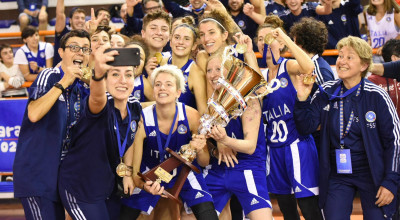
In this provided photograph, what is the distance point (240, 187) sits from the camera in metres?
4.19

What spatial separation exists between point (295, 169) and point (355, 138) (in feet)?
1.84

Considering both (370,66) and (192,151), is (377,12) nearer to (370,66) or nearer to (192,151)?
(370,66)

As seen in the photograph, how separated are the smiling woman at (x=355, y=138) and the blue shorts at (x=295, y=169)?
138 mm

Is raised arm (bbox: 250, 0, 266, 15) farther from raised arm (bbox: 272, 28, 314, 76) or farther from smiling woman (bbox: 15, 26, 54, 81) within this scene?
smiling woman (bbox: 15, 26, 54, 81)

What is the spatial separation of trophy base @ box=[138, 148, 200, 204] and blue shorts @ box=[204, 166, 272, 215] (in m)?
0.35

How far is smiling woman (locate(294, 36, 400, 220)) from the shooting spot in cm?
413

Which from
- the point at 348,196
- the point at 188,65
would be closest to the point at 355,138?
the point at 348,196

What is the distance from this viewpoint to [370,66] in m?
4.40

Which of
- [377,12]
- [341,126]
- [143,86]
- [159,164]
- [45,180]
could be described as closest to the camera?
[45,180]

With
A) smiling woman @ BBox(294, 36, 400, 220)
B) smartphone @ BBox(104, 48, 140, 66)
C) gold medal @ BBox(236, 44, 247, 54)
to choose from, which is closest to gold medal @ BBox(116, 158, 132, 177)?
smartphone @ BBox(104, 48, 140, 66)

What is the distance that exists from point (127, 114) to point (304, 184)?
164 cm

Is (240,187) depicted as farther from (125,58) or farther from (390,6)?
(390,6)

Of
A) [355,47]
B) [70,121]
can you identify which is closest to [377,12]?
[355,47]

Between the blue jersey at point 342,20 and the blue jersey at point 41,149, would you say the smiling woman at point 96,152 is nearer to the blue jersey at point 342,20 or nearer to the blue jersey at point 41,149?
the blue jersey at point 41,149
